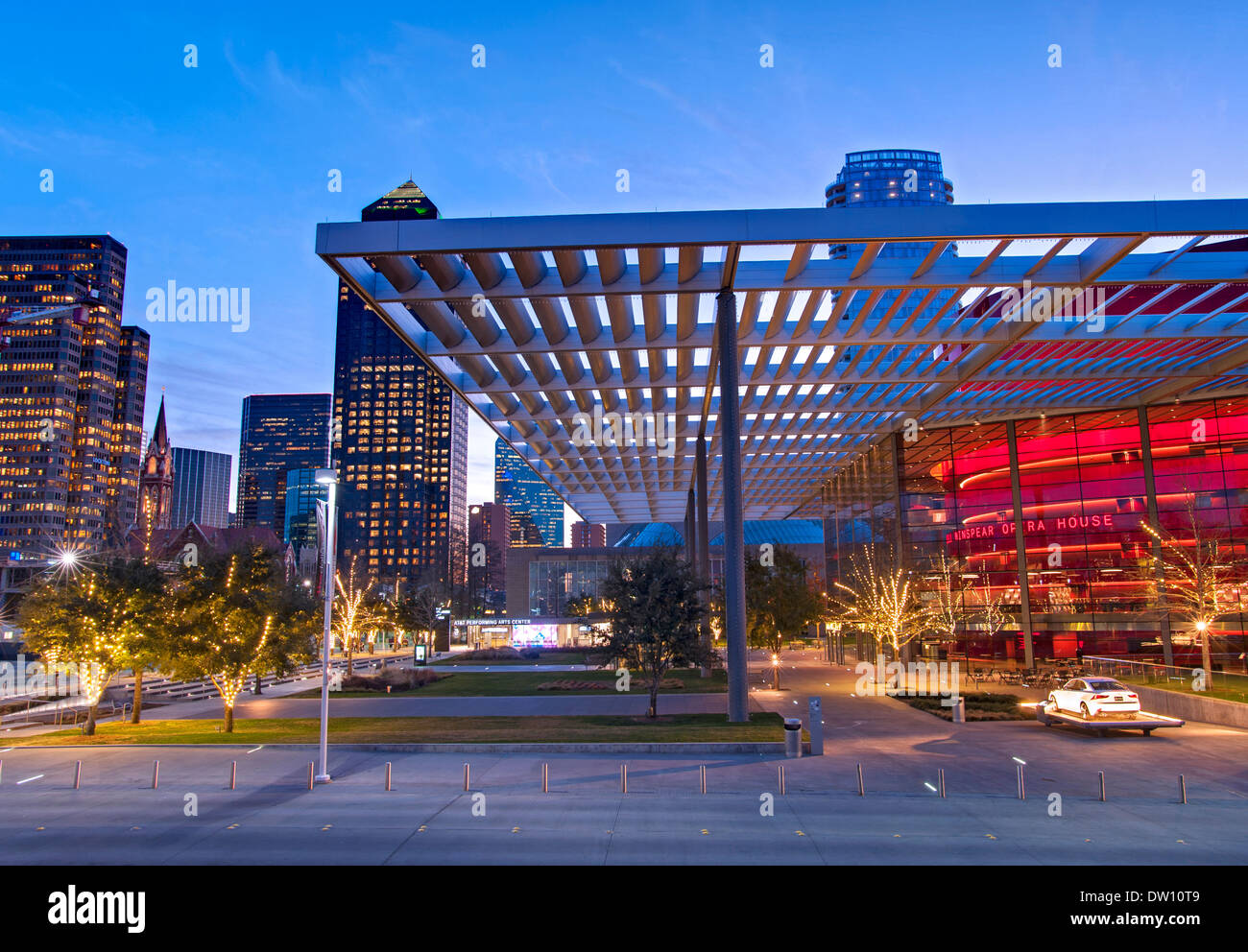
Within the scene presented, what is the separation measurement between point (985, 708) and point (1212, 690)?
6.51 m

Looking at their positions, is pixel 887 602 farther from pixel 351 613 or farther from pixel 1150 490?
pixel 351 613

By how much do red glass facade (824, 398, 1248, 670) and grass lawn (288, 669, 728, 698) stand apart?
13.1m

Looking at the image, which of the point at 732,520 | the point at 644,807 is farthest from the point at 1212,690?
the point at 644,807

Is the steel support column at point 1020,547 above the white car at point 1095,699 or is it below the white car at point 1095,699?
above

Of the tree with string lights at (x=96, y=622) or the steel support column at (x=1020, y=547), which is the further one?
the steel support column at (x=1020, y=547)

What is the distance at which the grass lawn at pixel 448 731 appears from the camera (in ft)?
59.9

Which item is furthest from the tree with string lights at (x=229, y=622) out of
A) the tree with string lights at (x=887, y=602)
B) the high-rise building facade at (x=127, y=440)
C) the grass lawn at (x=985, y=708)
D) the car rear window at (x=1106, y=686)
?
the high-rise building facade at (x=127, y=440)

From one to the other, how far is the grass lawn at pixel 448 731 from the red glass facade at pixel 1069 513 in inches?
852

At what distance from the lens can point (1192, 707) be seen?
22484 millimetres

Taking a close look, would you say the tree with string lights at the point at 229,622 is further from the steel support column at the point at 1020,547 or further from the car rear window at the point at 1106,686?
the steel support column at the point at 1020,547

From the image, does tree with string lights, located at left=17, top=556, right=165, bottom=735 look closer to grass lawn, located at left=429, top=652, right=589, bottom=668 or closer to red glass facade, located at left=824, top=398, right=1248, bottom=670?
grass lawn, located at left=429, top=652, right=589, bottom=668

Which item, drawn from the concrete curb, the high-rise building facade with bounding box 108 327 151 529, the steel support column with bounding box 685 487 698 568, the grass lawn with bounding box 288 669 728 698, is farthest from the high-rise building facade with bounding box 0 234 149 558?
the concrete curb

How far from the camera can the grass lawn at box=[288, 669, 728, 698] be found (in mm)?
31000
